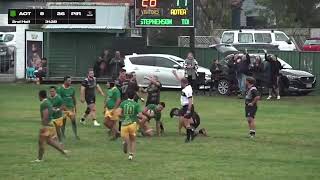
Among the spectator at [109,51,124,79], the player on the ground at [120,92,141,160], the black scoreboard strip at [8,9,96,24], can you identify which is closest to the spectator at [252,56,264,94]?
the spectator at [109,51,124,79]

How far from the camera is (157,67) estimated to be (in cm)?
3591

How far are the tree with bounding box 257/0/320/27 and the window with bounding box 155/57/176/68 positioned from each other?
27244 mm

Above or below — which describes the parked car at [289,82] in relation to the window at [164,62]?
below

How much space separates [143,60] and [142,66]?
368 millimetres

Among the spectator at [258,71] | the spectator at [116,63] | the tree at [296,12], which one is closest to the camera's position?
the spectator at [258,71]

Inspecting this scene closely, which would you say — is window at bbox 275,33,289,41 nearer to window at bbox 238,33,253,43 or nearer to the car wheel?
window at bbox 238,33,253,43

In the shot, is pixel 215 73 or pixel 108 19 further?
pixel 108 19

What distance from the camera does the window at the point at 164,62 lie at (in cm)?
3581

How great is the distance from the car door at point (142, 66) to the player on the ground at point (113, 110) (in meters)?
15.2

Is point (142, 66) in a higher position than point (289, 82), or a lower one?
A: higher

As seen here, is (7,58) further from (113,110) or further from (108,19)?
(113,110)
